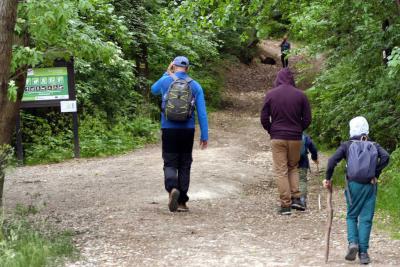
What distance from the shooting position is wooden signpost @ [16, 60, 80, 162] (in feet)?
48.9

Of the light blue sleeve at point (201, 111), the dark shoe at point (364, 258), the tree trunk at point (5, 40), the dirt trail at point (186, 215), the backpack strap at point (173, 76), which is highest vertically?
the tree trunk at point (5, 40)

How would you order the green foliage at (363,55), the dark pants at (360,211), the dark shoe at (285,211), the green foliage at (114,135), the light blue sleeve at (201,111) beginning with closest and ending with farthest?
the dark pants at (360,211) → the light blue sleeve at (201,111) → the dark shoe at (285,211) → the green foliage at (363,55) → the green foliage at (114,135)

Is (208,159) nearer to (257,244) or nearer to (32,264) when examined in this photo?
(257,244)

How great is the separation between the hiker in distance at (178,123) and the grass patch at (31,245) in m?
1.68

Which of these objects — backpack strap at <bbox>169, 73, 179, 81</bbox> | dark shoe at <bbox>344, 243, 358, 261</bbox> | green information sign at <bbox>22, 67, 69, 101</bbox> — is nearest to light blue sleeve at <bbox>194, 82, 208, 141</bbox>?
backpack strap at <bbox>169, 73, 179, 81</bbox>

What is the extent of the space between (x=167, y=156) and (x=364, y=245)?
3.16m

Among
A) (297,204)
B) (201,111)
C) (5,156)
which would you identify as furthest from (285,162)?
(5,156)

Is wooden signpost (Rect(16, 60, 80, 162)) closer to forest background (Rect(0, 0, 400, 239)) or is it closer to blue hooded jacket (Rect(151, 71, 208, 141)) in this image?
forest background (Rect(0, 0, 400, 239))

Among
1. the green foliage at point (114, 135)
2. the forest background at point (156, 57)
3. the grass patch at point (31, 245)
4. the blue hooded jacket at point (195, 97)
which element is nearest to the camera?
the grass patch at point (31, 245)

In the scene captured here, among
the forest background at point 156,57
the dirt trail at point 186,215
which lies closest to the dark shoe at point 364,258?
the dirt trail at point 186,215

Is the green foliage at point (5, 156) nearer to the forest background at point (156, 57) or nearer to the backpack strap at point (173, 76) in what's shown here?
the forest background at point (156, 57)

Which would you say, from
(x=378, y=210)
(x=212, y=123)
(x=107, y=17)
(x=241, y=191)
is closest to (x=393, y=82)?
(x=378, y=210)

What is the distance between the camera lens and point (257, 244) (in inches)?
278

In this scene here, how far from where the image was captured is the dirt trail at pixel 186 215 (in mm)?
6586
